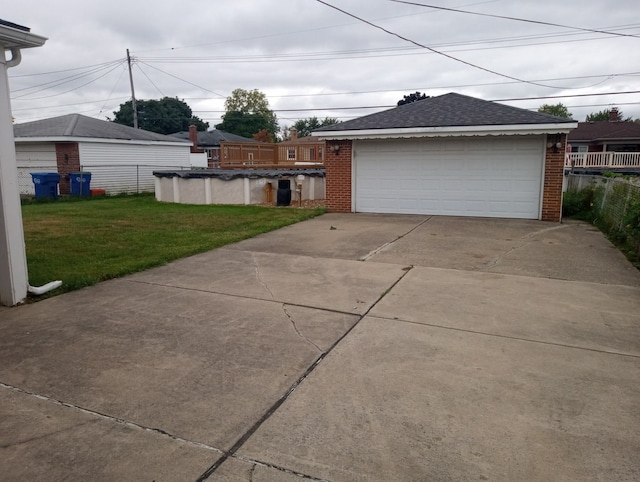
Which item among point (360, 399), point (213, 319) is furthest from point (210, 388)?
point (213, 319)

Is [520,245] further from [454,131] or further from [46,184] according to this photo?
[46,184]

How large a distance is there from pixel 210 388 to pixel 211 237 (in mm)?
6567

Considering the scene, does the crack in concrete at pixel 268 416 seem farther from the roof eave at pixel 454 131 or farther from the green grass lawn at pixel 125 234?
the roof eave at pixel 454 131

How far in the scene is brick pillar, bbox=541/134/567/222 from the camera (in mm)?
11805

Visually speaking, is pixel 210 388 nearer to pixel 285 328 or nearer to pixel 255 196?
pixel 285 328

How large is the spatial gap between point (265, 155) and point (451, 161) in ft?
39.5

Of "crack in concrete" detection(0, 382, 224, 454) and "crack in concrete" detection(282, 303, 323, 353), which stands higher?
"crack in concrete" detection(282, 303, 323, 353)

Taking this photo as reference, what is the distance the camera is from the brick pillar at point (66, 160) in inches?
823

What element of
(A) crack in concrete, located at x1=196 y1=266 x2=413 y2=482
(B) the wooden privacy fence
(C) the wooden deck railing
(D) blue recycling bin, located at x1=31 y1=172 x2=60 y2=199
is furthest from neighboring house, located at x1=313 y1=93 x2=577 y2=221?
(C) the wooden deck railing

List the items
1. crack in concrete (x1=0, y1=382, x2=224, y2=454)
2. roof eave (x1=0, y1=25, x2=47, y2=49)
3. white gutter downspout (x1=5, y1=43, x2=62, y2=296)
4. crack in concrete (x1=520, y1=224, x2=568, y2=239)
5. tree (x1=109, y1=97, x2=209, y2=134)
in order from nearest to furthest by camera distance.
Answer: crack in concrete (x1=0, y1=382, x2=224, y2=454) < roof eave (x1=0, y1=25, x2=47, y2=49) < white gutter downspout (x1=5, y1=43, x2=62, y2=296) < crack in concrete (x1=520, y1=224, x2=568, y2=239) < tree (x1=109, y1=97, x2=209, y2=134)

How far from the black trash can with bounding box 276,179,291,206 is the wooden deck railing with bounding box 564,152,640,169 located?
67.9 ft

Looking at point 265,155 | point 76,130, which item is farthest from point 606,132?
point 76,130

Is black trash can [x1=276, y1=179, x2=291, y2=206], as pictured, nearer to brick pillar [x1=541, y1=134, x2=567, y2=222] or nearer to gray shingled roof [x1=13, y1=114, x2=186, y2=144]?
brick pillar [x1=541, y1=134, x2=567, y2=222]

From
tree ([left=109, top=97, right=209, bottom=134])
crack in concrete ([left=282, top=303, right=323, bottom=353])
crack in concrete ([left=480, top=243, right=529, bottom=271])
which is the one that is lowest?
crack in concrete ([left=282, top=303, right=323, bottom=353])
